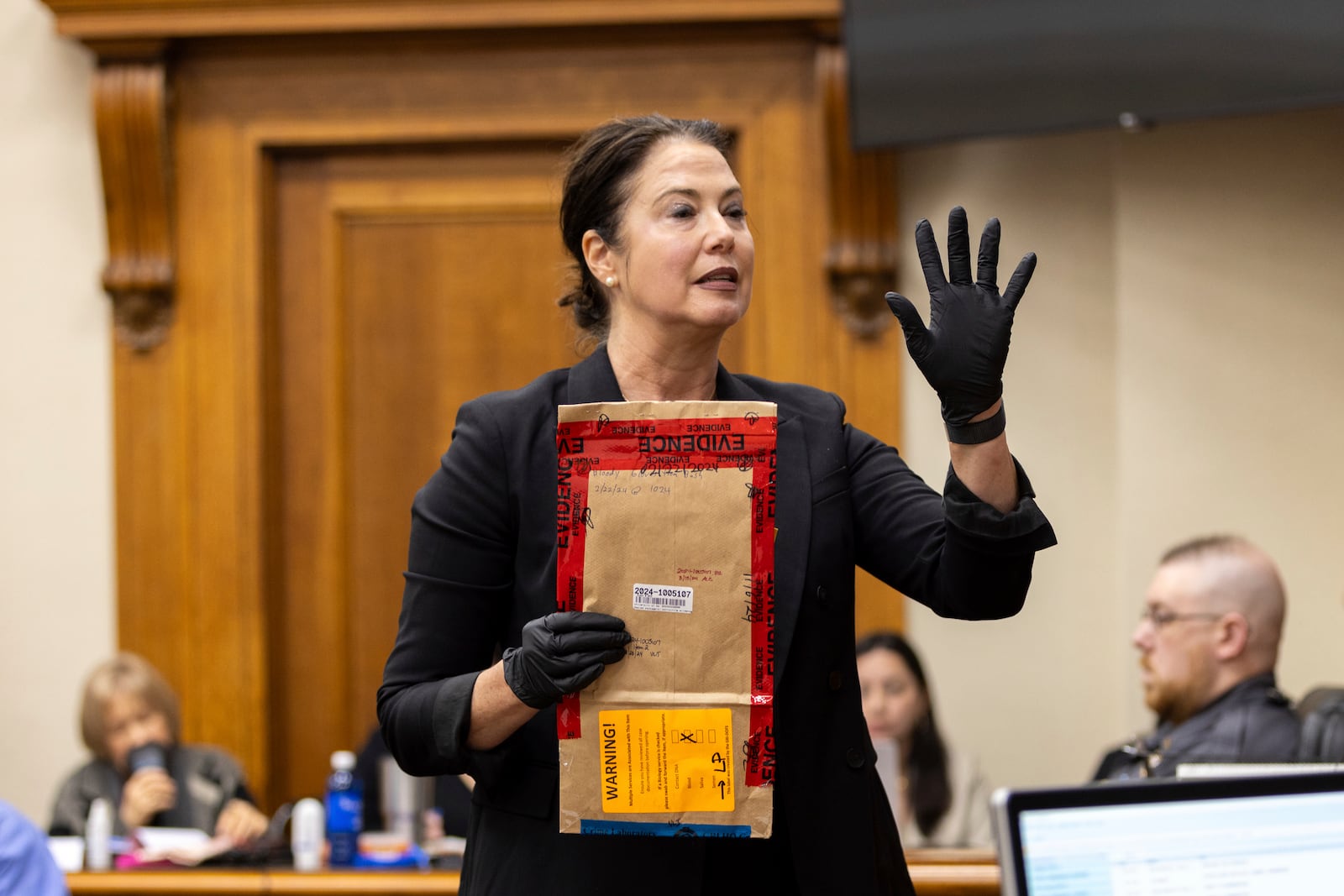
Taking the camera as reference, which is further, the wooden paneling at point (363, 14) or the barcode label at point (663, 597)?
the wooden paneling at point (363, 14)

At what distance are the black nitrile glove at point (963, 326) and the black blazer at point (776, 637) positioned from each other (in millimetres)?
90

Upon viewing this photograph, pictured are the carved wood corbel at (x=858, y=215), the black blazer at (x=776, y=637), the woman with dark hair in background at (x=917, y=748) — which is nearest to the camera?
the black blazer at (x=776, y=637)

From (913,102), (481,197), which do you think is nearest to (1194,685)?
(913,102)

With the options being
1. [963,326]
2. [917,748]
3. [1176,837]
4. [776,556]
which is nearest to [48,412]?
[917,748]

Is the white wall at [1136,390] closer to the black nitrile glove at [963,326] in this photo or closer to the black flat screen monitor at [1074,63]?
the black flat screen monitor at [1074,63]

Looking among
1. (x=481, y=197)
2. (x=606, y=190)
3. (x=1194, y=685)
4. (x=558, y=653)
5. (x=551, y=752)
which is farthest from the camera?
(x=481, y=197)

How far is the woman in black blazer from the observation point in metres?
1.26

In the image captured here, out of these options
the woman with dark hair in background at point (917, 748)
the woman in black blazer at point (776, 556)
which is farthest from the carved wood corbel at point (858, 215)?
the woman in black blazer at point (776, 556)

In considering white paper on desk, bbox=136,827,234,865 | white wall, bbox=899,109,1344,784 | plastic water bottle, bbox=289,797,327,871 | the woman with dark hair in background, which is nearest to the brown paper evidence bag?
plastic water bottle, bbox=289,797,327,871

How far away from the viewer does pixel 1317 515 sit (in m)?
3.46

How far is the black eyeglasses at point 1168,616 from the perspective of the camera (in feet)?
9.15

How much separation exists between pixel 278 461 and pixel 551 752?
2826mm

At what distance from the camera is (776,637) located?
4.39 ft

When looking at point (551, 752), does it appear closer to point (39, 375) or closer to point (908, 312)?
point (908, 312)
